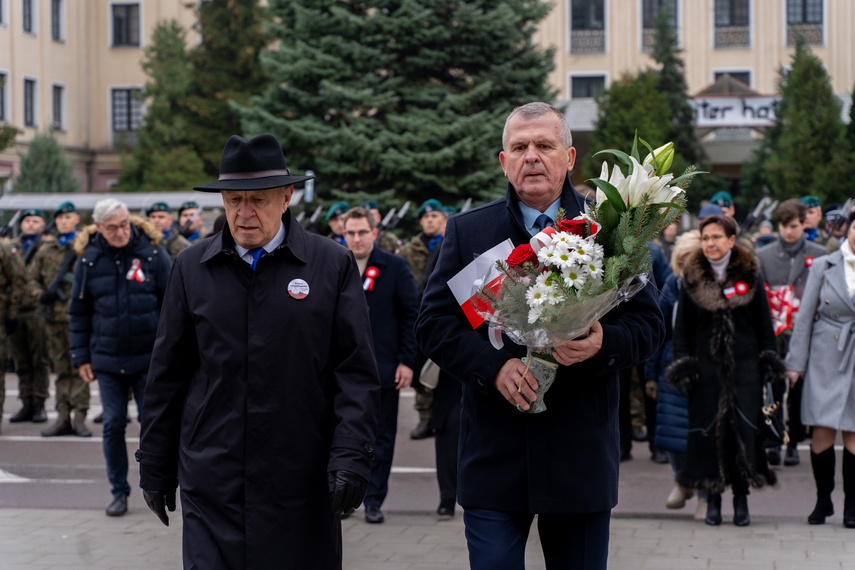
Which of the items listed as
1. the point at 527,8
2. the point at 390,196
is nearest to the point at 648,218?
the point at 390,196

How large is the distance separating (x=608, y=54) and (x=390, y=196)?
77.5ft

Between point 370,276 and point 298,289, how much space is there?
4149 millimetres

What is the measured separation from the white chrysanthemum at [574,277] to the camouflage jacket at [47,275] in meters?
9.61

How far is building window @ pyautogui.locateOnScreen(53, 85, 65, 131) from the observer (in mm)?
46062

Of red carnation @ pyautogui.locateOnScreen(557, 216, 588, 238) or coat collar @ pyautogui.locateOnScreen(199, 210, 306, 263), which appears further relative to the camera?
coat collar @ pyautogui.locateOnScreen(199, 210, 306, 263)

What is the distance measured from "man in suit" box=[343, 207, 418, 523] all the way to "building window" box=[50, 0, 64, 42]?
41124mm

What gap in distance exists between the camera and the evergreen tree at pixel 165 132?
1375 inches

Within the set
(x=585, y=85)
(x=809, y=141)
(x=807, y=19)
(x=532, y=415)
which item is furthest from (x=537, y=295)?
(x=807, y=19)

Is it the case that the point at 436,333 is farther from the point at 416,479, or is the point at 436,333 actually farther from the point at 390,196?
the point at 390,196

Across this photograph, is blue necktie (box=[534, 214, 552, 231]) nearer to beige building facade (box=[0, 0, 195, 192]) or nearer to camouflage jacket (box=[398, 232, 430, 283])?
camouflage jacket (box=[398, 232, 430, 283])

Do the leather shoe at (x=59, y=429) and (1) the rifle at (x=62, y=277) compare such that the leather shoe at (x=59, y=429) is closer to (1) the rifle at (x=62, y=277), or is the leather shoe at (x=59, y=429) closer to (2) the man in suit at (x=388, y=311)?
(1) the rifle at (x=62, y=277)

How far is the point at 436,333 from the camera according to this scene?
12.6ft

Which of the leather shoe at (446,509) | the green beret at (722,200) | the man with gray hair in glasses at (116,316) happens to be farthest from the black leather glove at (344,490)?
the green beret at (722,200)

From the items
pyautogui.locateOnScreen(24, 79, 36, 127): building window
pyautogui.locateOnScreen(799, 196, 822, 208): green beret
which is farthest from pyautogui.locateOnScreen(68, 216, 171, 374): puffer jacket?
pyautogui.locateOnScreen(24, 79, 36, 127): building window
